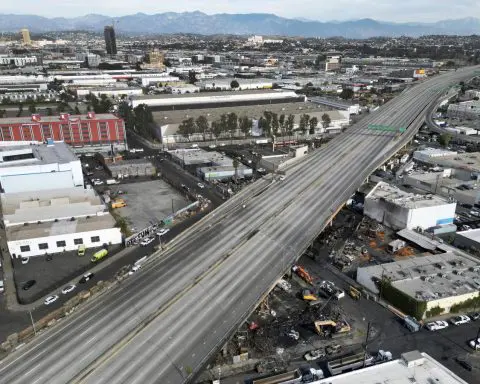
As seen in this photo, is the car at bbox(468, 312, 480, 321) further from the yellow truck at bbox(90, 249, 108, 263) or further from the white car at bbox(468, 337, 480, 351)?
the yellow truck at bbox(90, 249, 108, 263)

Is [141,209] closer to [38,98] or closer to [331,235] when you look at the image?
[331,235]

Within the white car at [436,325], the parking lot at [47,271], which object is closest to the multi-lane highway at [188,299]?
the parking lot at [47,271]

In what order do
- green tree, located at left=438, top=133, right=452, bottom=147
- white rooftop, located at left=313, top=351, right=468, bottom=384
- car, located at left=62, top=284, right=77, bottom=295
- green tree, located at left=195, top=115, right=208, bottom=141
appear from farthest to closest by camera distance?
green tree, located at left=195, top=115, right=208, bottom=141
green tree, located at left=438, top=133, right=452, bottom=147
car, located at left=62, top=284, right=77, bottom=295
white rooftop, located at left=313, top=351, right=468, bottom=384

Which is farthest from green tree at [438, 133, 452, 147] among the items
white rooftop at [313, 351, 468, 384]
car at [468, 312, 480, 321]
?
white rooftop at [313, 351, 468, 384]

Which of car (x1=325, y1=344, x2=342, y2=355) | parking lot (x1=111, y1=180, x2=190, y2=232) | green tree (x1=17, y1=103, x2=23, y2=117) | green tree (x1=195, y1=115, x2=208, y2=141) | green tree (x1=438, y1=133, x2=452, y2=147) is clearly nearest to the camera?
car (x1=325, y1=344, x2=342, y2=355)

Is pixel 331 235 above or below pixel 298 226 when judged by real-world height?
below

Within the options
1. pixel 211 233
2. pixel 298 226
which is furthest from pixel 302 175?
pixel 211 233
